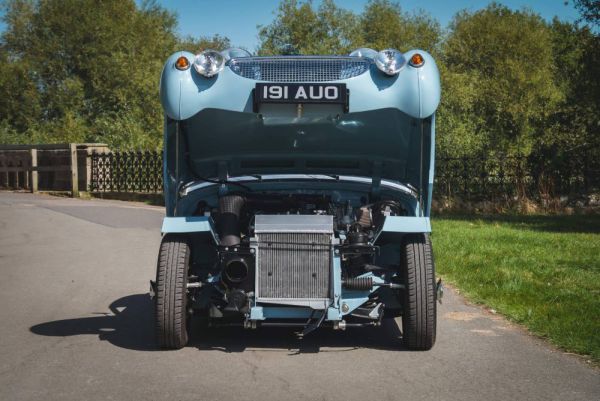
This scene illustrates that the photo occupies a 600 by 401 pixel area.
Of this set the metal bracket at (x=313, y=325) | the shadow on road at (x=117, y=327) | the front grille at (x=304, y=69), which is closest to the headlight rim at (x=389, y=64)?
the front grille at (x=304, y=69)

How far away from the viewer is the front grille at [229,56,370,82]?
6539mm

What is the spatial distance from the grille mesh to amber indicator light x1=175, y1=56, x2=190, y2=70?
1491 mm

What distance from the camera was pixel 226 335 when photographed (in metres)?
7.03

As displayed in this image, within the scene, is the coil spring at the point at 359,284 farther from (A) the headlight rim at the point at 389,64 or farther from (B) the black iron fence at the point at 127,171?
(B) the black iron fence at the point at 127,171

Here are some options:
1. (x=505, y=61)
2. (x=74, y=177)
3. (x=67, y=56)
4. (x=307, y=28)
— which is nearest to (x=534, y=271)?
(x=74, y=177)

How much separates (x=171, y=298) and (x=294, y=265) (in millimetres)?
945

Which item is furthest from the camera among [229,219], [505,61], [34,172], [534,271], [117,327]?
[505,61]

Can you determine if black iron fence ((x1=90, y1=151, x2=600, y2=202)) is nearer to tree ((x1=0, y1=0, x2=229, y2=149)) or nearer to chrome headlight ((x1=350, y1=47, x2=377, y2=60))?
chrome headlight ((x1=350, y1=47, x2=377, y2=60))

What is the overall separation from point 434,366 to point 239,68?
9.04ft

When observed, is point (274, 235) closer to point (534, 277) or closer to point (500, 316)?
point (500, 316)

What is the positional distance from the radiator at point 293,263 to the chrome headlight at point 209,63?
129 cm

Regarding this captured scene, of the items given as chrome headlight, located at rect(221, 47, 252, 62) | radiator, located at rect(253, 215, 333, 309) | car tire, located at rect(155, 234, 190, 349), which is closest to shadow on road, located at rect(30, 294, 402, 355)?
car tire, located at rect(155, 234, 190, 349)

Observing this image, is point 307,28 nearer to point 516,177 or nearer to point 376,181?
point 516,177

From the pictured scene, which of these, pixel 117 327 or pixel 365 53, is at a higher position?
pixel 365 53
